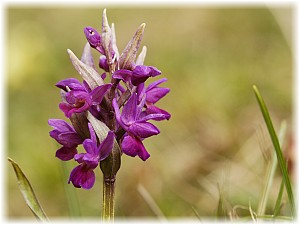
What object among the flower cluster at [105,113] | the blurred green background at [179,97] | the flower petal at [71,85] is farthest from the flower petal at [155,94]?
the blurred green background at [179,97]

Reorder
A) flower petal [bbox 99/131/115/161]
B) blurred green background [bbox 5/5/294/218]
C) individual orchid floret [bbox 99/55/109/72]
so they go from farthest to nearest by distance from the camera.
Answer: blurred green background [bbox 5/5/294/218]
individual orchid floret [bbox 99/55/109/72]
flower petal [bbox 99/131/115/161]

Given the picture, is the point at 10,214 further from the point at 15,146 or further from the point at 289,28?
the point at 289,28

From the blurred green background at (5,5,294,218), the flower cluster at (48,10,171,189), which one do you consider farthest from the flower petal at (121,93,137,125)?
the blurred green background at (5,5,294,218)

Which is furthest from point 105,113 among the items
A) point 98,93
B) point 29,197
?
point 29,197

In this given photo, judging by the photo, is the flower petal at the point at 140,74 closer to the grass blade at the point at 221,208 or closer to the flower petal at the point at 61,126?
the flower petal at the point at 61,126

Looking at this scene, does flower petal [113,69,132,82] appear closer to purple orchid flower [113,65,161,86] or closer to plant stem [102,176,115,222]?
purple orchid flower [113,65,161,86]

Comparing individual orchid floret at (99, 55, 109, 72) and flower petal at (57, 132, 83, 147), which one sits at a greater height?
individual orchid floret at (99, 55, 109, 72)

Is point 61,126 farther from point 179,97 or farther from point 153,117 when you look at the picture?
point 179,97
